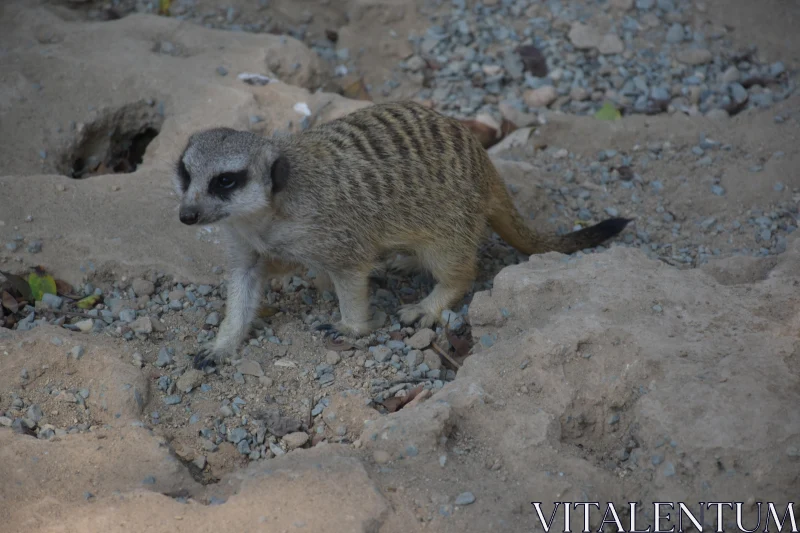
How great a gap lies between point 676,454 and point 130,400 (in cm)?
176

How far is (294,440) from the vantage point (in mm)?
2850

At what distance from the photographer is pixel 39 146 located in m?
4.07

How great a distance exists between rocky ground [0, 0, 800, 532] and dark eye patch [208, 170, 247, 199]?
68cm

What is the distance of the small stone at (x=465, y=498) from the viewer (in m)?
2.35

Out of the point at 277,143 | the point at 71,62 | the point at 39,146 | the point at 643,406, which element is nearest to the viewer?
the point at 643,406

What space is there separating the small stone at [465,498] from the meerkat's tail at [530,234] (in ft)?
5.52

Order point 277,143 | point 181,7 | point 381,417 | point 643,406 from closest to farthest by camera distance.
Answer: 1. point 643,406
2. point 381,417
3. point 277,143
4. point 181,7

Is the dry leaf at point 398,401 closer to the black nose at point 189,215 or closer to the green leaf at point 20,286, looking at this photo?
the black nose at point 189,215

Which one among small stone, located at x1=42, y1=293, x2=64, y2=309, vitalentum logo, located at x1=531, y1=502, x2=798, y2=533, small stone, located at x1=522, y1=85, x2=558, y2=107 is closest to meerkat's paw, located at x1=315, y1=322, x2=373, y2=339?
small stone, located at x1=42, y1=293, x2=64, y2=309

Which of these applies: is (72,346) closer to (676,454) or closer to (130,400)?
(130,400)

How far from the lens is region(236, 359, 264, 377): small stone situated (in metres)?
3.19

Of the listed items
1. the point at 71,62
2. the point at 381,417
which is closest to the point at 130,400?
the point at 381,417

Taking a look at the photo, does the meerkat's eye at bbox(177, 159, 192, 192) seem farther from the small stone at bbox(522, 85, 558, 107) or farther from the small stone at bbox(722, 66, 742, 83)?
Result: the small stone at bbox(722, 66, 742, 83)

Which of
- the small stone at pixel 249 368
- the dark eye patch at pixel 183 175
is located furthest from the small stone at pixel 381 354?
the dark eye patch at pixel 183 175
